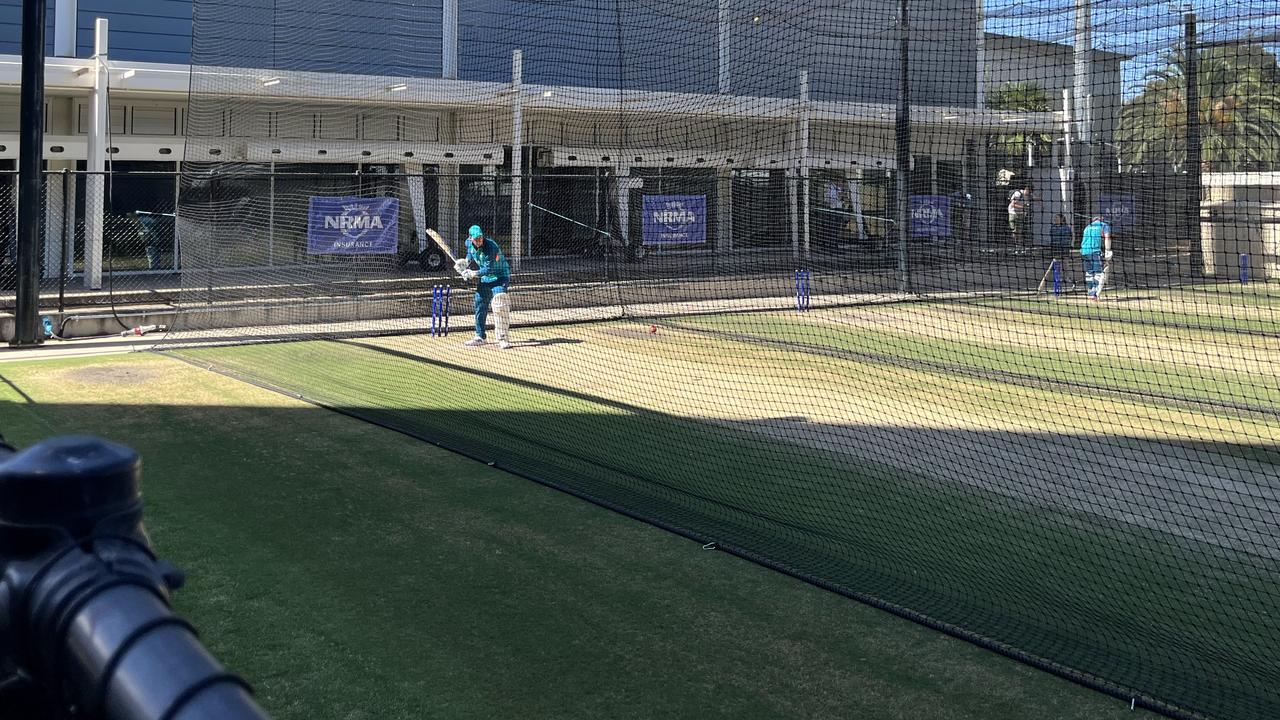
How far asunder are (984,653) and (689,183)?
15015mm

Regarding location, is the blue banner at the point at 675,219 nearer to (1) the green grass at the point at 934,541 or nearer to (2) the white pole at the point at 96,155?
(2) the white pole at the point at 96,155

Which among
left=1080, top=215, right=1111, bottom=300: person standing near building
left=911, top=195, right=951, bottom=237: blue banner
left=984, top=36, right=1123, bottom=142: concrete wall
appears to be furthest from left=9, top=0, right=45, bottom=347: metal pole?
left=1080, top=215, right=1111, bottom=300: person standing near building

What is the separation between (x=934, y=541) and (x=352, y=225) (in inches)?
511

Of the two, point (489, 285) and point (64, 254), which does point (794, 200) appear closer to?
point (489, 285)

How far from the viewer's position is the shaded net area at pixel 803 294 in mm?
6566

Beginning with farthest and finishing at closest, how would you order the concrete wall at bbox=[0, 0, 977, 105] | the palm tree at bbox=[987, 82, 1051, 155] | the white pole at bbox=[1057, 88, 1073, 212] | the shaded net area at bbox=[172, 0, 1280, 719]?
the concrete wall at bbox=[0, 0, 977, 105]
the palm tree at bbox=[987, 82, 1051, 155]
the white pole at bbox=[1057, 88, 1073, 212]
the shaded net area at bbox=[172, 0, 1280, 719]

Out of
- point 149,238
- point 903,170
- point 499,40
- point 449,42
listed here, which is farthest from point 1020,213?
point 149,238

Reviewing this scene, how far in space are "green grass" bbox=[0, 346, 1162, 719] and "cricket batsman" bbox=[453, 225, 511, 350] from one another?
6.46 m

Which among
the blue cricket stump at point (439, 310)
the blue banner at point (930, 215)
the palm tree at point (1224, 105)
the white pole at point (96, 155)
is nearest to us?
the palm tree at point (1224, 105)

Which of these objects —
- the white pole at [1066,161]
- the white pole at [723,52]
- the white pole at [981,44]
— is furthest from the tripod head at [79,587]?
the white pole at [723,52]

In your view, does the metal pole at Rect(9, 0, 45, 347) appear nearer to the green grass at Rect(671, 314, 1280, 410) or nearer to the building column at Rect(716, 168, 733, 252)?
the green grass at Rect(671, 314, 1280, 410)

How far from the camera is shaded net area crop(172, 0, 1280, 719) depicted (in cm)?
657

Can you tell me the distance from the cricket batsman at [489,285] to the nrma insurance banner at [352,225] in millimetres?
3113

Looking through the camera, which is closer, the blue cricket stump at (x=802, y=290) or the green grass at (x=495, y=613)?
the green grass at (x=495, y=613)
